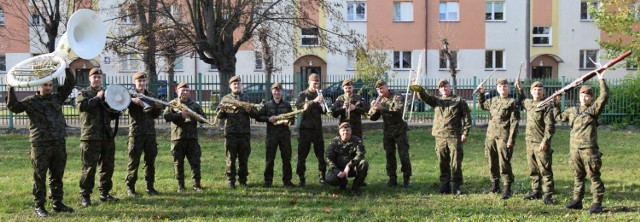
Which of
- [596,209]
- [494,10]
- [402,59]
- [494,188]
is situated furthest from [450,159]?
[494,10]

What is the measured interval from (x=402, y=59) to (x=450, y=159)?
27.5m

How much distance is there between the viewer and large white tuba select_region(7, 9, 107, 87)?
6.85 metres

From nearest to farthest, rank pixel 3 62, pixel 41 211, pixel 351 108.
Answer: pixel 41 211 < pixel 351 108 < pixel 3 62

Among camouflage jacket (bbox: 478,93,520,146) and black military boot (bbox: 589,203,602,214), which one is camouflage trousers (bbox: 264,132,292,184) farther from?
black military boot (bbox: 589,203,602,214)

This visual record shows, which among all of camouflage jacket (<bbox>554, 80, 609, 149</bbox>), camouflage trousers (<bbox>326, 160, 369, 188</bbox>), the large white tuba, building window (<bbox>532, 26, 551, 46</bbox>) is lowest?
camouflage trousers (<bbox>326, 160, 369, 188</bbox>)

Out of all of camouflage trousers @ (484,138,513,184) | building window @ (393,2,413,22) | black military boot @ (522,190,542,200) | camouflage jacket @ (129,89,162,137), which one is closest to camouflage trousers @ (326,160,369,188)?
camouflage trousers @ (484,138,513,184)

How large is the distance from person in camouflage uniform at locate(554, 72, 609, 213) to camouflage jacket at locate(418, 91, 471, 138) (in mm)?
1598

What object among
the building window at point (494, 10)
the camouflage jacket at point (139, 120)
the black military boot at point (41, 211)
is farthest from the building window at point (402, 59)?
the black military boot at point (41, 211)

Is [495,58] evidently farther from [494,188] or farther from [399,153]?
[494,188]

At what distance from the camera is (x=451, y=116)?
8859 millimetres

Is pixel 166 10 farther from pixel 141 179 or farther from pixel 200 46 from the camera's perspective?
pixel 141 179

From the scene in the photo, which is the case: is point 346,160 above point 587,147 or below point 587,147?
below

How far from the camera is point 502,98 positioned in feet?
28.9

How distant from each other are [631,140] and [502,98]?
997 centimetres
